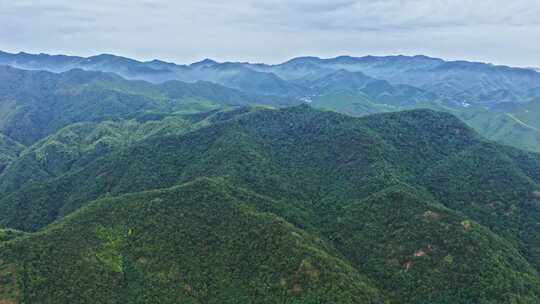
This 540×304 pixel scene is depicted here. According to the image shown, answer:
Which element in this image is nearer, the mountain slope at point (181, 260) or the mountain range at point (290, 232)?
the mountain slope at point (181, 260)

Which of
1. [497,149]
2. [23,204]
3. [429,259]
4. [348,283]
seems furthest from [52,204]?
[497,149]

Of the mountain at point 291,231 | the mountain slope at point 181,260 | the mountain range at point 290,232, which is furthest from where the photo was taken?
the mountain at point 291,231

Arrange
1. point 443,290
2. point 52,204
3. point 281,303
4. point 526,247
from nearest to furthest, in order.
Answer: point 281,303, point 443,290, point 526,247, point 52,204

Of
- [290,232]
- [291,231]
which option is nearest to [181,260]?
[290,232]

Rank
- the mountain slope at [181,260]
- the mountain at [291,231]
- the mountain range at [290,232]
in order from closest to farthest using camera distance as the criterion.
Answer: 1. the mountain slope at [181,260]
2. the mountain range at [290,232]
3. the mountain at [291,231]

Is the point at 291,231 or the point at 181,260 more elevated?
the point at 291,231

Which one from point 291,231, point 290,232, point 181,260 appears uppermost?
point 290,232

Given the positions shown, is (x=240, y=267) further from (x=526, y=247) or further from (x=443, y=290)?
(x=526, y=247)

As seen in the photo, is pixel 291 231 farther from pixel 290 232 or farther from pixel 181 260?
pixel 181 260
